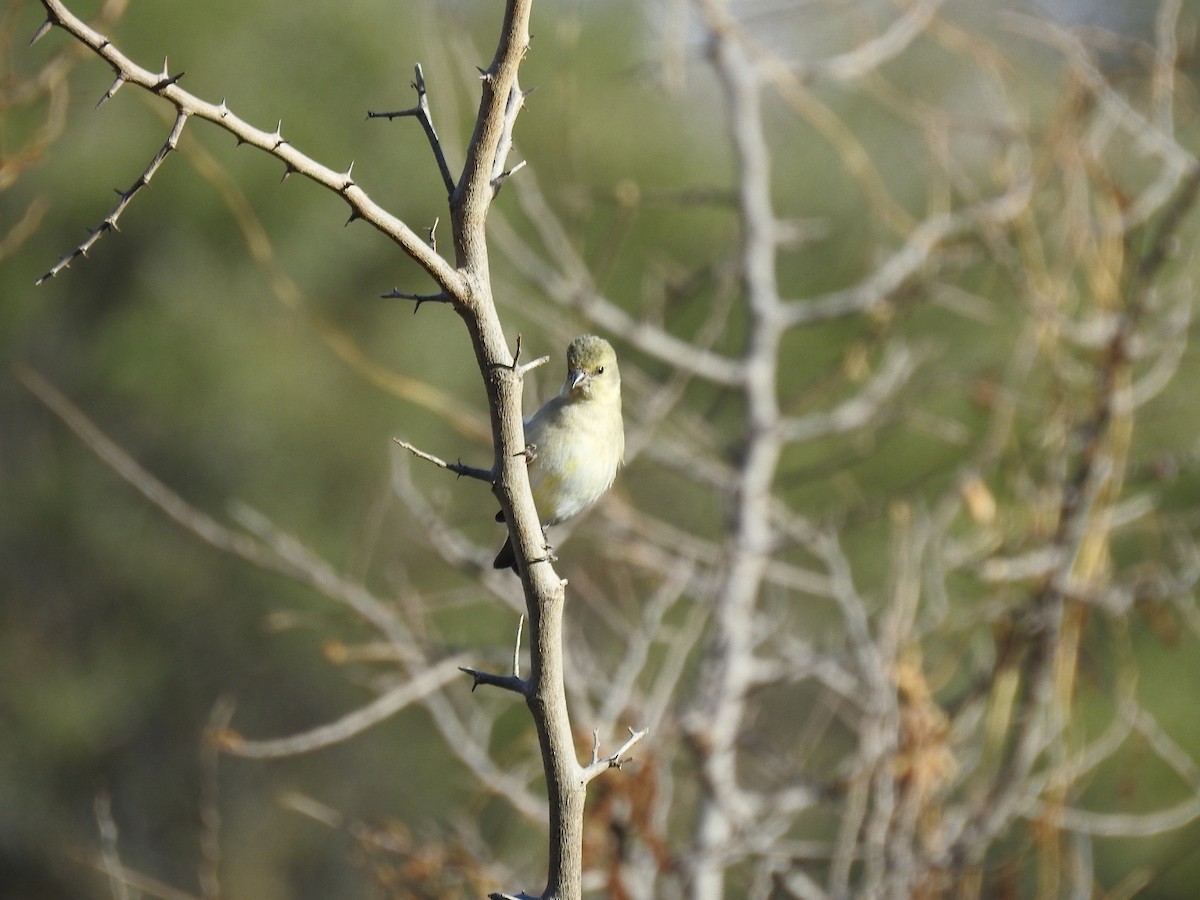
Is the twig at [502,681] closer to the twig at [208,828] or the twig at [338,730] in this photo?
the twig at [338,730]

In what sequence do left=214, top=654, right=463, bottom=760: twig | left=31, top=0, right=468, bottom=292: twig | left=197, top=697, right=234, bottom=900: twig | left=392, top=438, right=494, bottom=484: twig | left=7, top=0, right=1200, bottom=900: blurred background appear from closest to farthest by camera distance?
left=31, top=0, right=468, bottom=292: twig → left=392, top=438, right=494, bottom=484: twig → left=197, top=697, right=234, bottom=900: twig → left=214, top=654, right=463, bottom=760: twig → left=7, top=0, right=1200, bottom=900: blurred background

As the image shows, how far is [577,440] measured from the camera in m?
4.08

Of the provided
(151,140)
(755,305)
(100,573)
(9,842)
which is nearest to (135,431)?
(100,573)

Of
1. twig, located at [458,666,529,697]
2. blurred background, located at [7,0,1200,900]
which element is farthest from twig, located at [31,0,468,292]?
blurred background, located at [7,0,1200,900]

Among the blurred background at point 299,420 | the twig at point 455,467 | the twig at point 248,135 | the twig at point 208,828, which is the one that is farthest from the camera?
the blurred background at point 299,420

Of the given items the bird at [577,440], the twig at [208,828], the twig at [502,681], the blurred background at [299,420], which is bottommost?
the twig at [502,681]

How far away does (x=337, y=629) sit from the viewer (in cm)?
1388

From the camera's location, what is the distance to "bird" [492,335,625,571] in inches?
160

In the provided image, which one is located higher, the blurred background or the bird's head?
the blurred background

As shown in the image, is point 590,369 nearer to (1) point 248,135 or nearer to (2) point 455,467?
(2) point 455,467

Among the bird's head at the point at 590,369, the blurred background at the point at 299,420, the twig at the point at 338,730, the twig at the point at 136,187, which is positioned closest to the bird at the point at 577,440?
the bird's head at the point at 590,369

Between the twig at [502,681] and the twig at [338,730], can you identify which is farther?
the twig at [338,730]

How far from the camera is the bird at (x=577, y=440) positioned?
13.3ft

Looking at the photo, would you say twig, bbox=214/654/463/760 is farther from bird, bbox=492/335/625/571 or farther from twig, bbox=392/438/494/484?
twig, bbox=392/438/494/484
